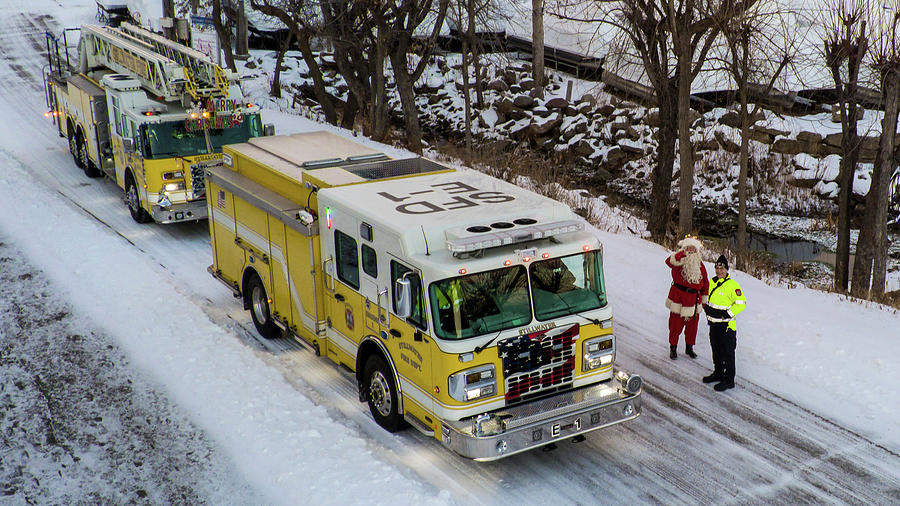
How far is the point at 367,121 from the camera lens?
29.3 meters

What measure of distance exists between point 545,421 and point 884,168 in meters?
11.1

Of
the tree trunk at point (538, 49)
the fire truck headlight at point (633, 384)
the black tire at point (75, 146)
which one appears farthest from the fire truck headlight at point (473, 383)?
the tree trunk at point (538, 49)

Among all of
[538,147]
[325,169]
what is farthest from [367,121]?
[325,169]

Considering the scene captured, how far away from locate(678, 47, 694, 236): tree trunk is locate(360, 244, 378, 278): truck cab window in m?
10.0

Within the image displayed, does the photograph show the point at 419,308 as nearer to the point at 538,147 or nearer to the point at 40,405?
the point at 40,405

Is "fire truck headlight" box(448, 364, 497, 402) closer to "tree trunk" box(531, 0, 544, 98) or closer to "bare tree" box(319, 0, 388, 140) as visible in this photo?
"bare tree" box(319, 0, 388, 140)

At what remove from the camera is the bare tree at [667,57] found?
55.5 feet

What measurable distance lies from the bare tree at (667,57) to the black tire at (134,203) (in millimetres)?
9182

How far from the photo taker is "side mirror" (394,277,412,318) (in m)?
8.56

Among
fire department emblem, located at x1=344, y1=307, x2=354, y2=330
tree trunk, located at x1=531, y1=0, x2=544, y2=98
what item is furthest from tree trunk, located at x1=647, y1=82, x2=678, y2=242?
tree trunk, located at x1=531, y1=0, x2=544, y2=98

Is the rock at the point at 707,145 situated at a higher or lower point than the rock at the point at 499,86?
lower

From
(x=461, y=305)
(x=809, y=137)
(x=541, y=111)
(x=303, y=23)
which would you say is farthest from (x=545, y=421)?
(x=541, y=111)

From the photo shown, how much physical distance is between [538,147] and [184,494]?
76.8ft

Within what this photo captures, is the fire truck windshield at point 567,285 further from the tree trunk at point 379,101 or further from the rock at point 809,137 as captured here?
the rock at point 809,137
